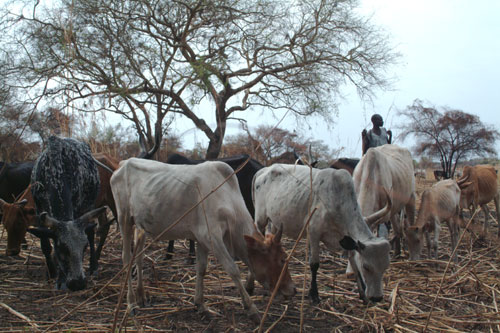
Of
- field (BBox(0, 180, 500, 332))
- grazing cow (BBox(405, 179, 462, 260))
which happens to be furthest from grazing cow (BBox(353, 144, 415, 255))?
field (BBox(0, 180, 500, 332))

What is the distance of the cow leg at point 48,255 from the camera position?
5.34m

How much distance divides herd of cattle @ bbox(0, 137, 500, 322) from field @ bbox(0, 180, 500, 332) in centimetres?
21

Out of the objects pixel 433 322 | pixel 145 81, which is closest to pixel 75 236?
pixel 433 322

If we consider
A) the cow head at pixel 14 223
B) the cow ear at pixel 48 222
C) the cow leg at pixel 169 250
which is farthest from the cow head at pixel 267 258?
the cow head at pixel 14 223

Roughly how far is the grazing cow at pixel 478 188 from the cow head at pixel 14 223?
7.85 m

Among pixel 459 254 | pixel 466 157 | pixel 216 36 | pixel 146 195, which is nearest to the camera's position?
pixel 146 195

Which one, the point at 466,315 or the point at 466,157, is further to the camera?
the point at 466,157

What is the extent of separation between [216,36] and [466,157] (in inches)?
619

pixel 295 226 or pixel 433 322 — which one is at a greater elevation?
pixel 295 226

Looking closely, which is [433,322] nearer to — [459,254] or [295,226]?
[295,226]

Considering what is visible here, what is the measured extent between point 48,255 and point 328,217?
3.48 metres

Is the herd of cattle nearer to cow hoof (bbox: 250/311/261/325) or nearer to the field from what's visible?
cow hoof (bbox: 250/311/261/325)

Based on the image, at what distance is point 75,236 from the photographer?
4.64 metres

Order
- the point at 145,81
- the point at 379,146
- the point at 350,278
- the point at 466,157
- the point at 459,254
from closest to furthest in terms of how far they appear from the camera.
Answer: the point at 350,278, the point at 459,254, the point at 379,146, the point at 145,81, the point at 466,157
